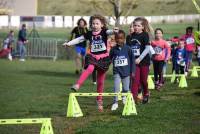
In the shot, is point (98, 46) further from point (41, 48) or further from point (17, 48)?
point (41, 48)

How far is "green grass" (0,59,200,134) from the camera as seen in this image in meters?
10.3

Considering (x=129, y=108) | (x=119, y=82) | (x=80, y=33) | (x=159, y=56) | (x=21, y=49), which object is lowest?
(x=129, y=108)

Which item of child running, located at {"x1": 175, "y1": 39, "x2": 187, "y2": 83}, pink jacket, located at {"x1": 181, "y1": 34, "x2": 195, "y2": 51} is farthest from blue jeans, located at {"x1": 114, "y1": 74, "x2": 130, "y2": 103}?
pink jacket, located at {"x1": 181, "y1": 34, "x2": 195, "y2": 51}

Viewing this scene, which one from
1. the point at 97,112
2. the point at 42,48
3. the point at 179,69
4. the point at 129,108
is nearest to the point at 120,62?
the point at 97,112

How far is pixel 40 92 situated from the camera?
675 inches

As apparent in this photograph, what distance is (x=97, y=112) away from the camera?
12.5m

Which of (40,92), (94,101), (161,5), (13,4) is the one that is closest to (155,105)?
(94,101)

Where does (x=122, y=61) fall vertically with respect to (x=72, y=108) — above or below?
above

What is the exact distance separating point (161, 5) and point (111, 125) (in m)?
49.0

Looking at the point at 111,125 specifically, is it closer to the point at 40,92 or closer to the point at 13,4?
the point at 40,92

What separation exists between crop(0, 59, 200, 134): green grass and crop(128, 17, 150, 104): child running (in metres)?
0.46

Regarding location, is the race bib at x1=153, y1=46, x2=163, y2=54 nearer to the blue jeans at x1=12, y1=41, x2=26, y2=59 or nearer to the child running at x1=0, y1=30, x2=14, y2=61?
the blue jeans at x1=12, y1=41, x2=26, y2=59

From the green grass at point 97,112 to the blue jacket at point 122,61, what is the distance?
80cm

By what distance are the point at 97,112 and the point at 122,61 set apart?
3.87 ft
